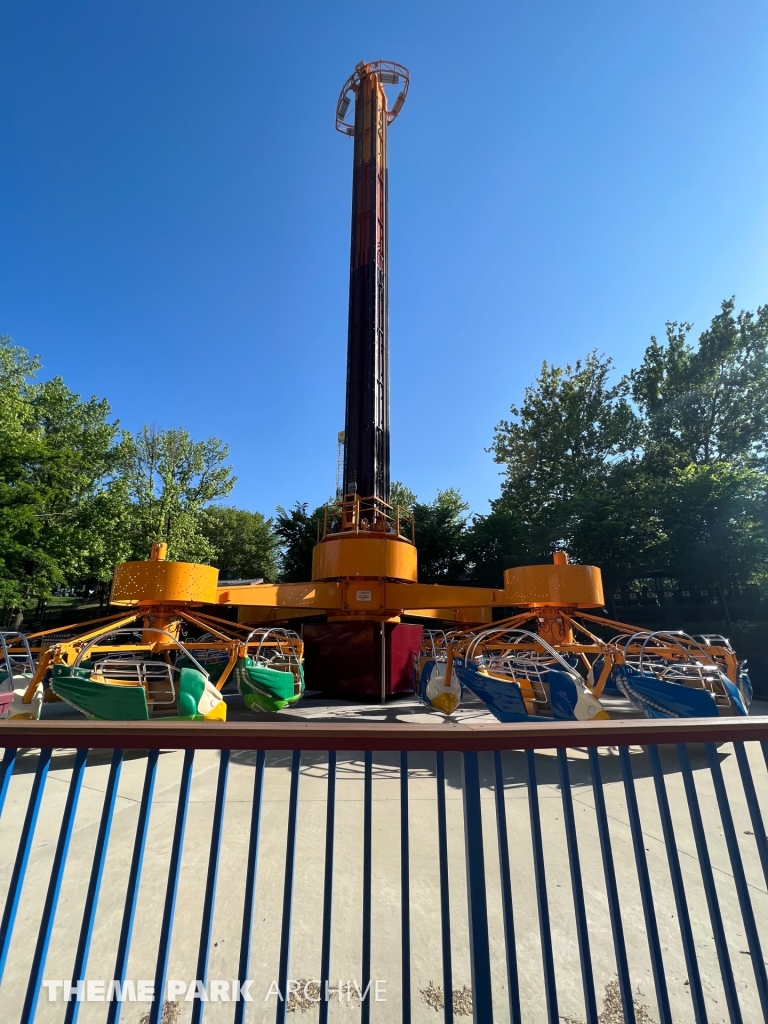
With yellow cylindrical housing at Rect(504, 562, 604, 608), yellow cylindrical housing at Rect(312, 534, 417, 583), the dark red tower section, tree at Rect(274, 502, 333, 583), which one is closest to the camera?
yellow cylindrical housing at Rect(504, 562, 604, 608)

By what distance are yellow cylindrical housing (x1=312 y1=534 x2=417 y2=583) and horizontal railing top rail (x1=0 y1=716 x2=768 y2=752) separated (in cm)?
907

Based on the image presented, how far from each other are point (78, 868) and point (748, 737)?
426 cm

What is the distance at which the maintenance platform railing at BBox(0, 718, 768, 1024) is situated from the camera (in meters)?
1.62

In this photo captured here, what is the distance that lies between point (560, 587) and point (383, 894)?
273 inches

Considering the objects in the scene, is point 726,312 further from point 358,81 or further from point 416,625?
point 416,625

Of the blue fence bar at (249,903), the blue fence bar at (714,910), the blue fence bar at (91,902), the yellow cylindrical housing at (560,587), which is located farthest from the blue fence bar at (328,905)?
the yellow cylindrical housing at (560,587)

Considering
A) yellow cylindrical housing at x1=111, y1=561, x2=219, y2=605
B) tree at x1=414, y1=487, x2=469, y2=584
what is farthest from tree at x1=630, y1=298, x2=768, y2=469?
yellow cylindrical housing at x1=111, y1=561, x2=219, y2=605

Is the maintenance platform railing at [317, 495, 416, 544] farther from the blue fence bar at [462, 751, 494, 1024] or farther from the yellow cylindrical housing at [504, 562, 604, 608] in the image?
the blue fence bar at [462, 751, 494, 1024]

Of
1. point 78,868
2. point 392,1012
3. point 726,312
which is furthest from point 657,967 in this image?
point 726,312

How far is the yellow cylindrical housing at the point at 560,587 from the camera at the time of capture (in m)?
8.88

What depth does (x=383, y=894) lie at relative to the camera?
297 centimetres

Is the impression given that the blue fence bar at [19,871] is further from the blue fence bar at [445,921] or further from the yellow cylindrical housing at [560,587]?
the yellow cylindrical housing at [560,587]

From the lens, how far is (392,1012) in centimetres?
209

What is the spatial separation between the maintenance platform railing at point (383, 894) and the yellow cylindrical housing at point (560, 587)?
4648 millimetres
